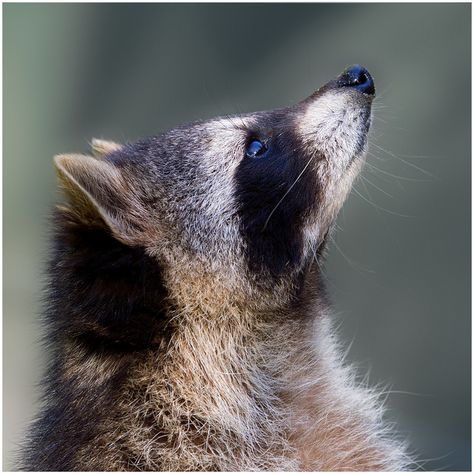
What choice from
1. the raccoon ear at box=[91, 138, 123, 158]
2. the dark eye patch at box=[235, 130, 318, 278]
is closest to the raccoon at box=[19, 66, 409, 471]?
the dark eye patch at box=[235, 130, 318, 278]

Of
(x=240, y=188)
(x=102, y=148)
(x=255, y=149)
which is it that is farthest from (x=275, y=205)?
(x=102, y=148)

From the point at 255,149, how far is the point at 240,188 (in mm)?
188

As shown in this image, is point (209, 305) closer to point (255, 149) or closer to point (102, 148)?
point (255, 149)

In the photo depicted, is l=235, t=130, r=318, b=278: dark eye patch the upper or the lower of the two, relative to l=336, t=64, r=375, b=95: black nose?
lower

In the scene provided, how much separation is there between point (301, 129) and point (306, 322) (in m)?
0.76

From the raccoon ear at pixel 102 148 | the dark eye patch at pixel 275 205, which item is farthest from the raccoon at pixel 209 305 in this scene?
the raccoon ear at pixel 102 148

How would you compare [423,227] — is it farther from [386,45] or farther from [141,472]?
[141,472]

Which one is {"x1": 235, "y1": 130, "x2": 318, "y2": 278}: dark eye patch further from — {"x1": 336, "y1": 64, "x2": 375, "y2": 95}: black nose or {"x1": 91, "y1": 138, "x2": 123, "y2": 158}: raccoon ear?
{"x1": 91, "y1": 138, "x2": 123, "y2": 158}: raccoon ear

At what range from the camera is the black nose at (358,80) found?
10.9ft

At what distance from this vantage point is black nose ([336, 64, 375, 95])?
10.9ft

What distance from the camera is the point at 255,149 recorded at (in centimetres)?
320

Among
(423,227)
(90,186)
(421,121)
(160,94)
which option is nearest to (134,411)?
(90,186)

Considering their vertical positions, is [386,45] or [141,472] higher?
[386,45]

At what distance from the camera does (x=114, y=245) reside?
112 inches
